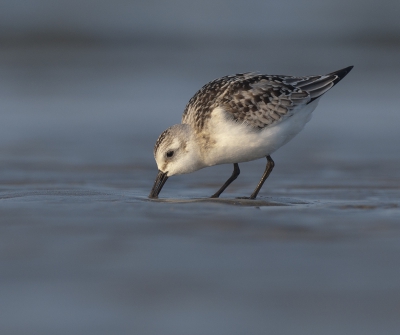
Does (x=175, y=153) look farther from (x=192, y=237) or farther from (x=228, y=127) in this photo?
(x=192, y=237)

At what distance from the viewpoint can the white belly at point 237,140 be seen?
22.1ft

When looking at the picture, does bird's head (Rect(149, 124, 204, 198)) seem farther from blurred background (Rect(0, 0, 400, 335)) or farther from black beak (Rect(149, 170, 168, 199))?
blurred background (Rect(0, 0, 400, 335))

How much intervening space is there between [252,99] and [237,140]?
0.49 m

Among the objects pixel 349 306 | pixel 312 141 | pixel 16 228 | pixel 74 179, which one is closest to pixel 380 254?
pixel 349 306

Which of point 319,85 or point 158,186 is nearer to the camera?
point 158,186

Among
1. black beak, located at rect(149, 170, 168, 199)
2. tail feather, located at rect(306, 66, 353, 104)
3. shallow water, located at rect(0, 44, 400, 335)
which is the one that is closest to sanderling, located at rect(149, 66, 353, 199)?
black beak, located at rect(149, 170, 168, 199)

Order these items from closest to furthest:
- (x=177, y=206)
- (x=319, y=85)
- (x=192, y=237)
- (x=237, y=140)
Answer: (x=192, y=237) < (x=177, y=206) < (x=237, y=140) < (x=319, y=85)

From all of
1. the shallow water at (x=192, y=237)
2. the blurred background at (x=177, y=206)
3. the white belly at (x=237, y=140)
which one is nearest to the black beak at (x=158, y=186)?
the shallow water at (x=192, y=237)

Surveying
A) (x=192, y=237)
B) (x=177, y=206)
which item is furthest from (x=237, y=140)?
(x=192, y=237)

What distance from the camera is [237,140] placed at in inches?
265

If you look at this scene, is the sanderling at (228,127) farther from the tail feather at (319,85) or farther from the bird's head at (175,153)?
the tail feather at (319,85)

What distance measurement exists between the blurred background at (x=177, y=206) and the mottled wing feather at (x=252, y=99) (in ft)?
2.57

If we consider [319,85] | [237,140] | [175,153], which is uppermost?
[319,85]

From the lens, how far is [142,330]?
348cm
